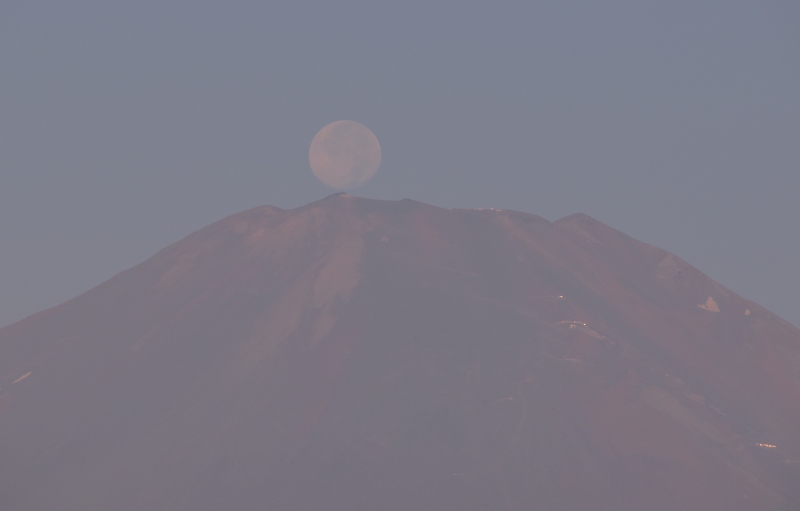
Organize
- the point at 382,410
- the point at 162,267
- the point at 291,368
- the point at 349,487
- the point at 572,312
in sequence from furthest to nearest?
the point at 162,267, the point at 572,312, the point at 291,368, the point at 382,410, the point at 349,487

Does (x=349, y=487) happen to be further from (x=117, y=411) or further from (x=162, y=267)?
(x=162, y=267)

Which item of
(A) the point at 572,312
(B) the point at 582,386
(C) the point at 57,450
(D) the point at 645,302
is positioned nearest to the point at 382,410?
(B) the point at 582,386

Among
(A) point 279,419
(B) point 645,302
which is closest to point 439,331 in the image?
(A) point 279,419

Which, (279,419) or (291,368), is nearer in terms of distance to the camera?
(279,419)

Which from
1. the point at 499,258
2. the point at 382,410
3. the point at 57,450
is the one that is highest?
the point at 499,258

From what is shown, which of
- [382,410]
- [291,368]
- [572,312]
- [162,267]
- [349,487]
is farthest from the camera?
[162,267]

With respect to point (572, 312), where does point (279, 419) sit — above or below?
below
